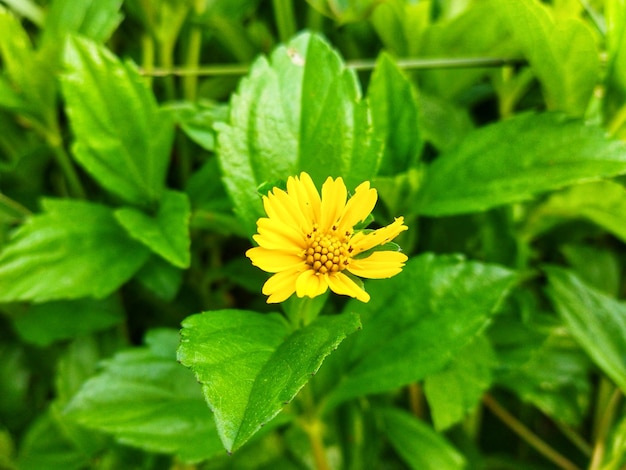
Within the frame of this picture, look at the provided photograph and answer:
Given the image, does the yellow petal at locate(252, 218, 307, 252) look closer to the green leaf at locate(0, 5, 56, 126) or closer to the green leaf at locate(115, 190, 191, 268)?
the green leaf at locate(115, 190, 191, 268)

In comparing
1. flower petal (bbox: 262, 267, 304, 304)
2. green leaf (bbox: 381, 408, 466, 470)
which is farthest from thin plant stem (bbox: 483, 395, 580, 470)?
flower petal (bbox: 262, 267, 304, 304)

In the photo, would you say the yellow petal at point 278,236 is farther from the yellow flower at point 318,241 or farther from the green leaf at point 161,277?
the green leaf at point 161,277

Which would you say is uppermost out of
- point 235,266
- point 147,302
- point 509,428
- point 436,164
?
point 436,164

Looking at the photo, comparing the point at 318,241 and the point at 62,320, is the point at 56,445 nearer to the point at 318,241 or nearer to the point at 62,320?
the point at 62,320

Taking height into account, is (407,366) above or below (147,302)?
above

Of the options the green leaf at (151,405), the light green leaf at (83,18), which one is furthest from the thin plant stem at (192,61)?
the green leaf at (151,405)

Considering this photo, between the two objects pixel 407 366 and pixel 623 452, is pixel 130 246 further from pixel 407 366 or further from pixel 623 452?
pixel 623 452

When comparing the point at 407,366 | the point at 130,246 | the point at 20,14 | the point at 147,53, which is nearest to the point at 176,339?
the point at 130,246
